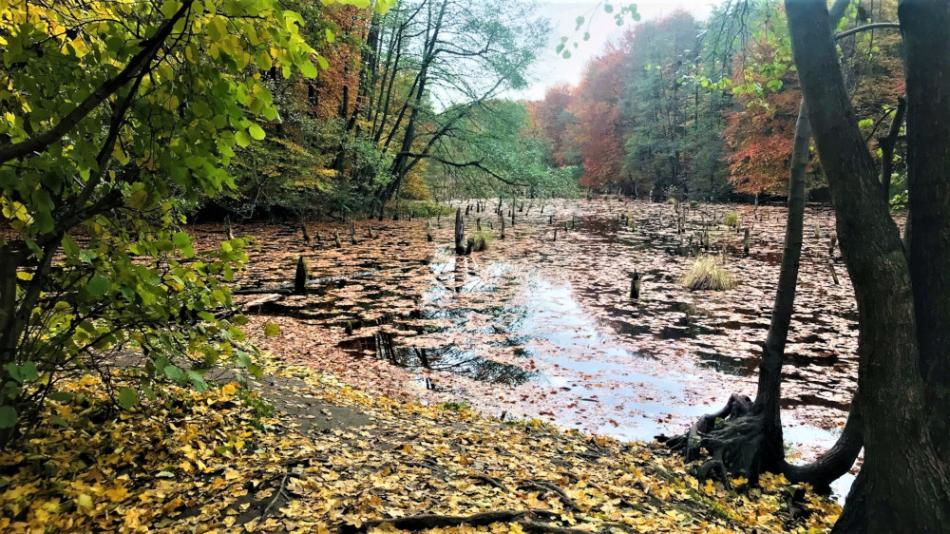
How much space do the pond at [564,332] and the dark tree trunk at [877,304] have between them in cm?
280

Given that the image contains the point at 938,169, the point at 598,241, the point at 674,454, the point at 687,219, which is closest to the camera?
the point at 938,169

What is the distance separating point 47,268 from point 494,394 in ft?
17.0

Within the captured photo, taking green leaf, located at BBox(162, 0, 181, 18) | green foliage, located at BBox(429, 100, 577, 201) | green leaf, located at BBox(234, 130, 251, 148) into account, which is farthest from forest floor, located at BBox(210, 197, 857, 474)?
green foliage, located at BBox(429, 100, 577, 201)

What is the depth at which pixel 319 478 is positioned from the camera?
3.09m

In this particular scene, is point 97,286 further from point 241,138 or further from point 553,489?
point 553,489

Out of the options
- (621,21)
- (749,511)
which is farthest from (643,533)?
(621,21)

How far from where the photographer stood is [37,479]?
2.53 meters

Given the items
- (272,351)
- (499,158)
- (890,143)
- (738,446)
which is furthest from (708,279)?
(499,158)

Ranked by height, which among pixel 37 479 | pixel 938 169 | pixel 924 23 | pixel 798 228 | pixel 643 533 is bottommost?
pixel 643 533

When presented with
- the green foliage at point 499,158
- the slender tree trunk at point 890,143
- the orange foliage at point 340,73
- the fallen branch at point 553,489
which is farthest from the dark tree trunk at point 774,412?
the orange foliage at point 340,73

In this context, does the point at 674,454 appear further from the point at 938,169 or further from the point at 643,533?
the point at 938,169

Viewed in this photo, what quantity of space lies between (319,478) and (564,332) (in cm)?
657

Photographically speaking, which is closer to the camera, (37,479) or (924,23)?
(37,479)

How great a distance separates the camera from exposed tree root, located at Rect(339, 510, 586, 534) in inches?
105
